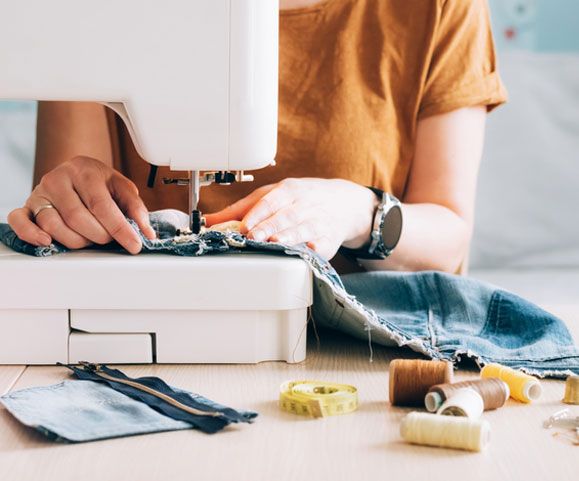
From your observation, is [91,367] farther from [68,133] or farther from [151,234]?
[68,133]

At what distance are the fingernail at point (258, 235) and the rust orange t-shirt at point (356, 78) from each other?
629mm

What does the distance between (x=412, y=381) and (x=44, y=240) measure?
0.50 meters

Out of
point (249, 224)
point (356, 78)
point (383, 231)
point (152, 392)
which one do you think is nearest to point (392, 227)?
point (383, 231)

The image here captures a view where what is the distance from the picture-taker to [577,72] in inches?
109

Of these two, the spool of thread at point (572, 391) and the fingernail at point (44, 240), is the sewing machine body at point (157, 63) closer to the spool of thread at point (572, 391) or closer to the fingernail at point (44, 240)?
the fingernail at point (44, 240)

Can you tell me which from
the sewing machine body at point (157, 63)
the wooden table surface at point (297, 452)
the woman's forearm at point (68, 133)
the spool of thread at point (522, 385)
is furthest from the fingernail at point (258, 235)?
the woman's forearm at point (68, 133)

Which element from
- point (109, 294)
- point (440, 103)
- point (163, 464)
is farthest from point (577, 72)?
point (163, 464)

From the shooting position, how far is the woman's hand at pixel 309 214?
1.29 meters

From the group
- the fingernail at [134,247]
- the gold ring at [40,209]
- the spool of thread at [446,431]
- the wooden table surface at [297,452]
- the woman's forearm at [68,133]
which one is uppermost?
the woman's forearm at [68,133]

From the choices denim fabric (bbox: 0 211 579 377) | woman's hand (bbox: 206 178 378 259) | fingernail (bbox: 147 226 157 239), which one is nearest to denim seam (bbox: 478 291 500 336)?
denim fabric (bbox: 0 211 579 377)

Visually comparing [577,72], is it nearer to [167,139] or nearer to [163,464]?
[167,139]

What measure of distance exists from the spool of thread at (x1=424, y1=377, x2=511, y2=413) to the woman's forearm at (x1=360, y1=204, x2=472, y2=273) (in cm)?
64

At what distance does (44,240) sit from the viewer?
1.19 meters

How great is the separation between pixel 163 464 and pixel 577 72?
2.26 metres
